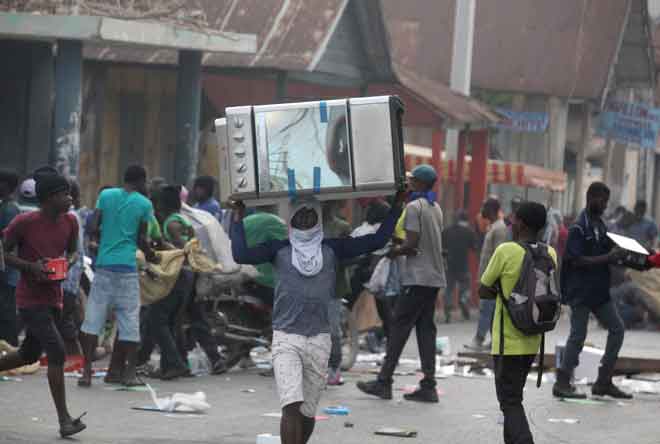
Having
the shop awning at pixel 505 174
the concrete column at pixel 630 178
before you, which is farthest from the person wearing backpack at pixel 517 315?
the concrete column at pixel 630 178

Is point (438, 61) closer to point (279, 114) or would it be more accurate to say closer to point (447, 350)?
point (447, 350)

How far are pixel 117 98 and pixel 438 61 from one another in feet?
51.4

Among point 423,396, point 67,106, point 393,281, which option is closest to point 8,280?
point 423,396

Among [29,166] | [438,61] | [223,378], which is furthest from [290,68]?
[438,61]

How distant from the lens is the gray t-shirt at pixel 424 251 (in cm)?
1184

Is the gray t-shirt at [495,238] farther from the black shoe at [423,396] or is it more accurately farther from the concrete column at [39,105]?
the concrete column at [39,105]

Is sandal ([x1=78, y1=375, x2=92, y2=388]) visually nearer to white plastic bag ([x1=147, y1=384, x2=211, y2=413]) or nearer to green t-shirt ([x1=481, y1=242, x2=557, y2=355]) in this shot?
white plastic bag ([x1=147, y1=384, x2=211, y2=413])

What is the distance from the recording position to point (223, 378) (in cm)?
1327

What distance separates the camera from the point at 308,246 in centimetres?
817

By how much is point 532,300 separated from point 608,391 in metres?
4.29

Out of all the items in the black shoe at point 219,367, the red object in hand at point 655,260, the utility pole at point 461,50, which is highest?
the utility pole at point 461,50

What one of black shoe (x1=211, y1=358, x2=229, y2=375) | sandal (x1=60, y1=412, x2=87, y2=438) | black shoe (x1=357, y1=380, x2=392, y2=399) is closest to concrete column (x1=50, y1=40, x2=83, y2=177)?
black shoe (x1=211, y1=358, x2=229, y2=375)

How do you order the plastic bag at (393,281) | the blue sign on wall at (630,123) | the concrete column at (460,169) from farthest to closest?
the blue sign on wall at (630,123) < the concrete column at (460,169) < the plastic bag at (393,281)

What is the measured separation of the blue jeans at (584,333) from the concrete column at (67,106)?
6602 mm
